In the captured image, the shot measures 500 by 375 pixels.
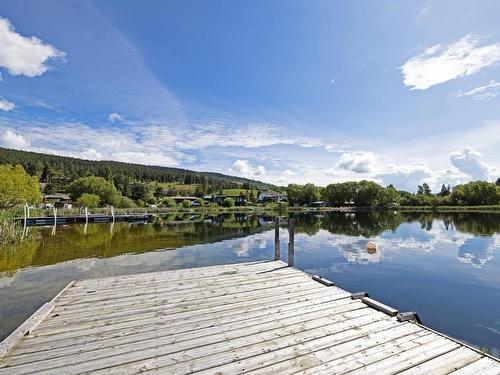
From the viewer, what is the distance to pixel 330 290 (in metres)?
6.50

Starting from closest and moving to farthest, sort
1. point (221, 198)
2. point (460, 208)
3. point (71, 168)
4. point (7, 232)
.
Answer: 1. point (7, 232)
2. point (460, 208)
3. point (71, 168)
4. point (221, 198)

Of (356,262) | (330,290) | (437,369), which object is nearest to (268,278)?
(330,290)

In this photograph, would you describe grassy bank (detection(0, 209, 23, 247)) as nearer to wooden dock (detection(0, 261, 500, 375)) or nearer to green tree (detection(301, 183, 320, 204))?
wooden dock (detection(0, 261, 500, 375))

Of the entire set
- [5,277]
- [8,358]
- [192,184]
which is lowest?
[5,277]

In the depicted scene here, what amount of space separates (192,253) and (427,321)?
40.1ft

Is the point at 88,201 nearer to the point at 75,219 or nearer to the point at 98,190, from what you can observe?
the point at 98,190

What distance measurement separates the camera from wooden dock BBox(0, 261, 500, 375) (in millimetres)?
3568

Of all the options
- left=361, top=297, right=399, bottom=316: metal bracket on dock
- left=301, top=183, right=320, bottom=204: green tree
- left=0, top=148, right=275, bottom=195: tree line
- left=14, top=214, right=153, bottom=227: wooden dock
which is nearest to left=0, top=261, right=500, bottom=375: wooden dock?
left=361, top=297, right=399, bottom=316: metal bracket on dock

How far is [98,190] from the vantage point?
7288cm

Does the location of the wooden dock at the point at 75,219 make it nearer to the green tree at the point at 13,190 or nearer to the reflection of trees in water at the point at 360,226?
the green tree at the point at 13,190

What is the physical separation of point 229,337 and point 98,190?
78.1 m

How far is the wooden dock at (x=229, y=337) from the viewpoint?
11.7 ft

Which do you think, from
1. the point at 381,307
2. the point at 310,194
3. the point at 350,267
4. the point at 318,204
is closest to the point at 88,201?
the point at 350,267

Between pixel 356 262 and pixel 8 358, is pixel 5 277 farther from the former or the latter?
pixel 356 262
